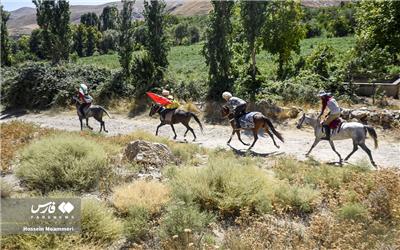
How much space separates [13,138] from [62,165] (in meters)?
5.90

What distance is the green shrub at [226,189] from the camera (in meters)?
7.83

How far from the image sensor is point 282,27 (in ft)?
68.3

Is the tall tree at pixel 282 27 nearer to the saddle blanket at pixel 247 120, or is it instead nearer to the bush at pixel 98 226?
the saddle blanket at pixel 247 120

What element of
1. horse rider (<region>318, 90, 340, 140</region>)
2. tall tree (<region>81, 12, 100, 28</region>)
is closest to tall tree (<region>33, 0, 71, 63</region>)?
horse rider (<region>318, 90, 340, 140</region>)

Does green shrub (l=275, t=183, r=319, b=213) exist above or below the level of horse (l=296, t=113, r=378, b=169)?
below

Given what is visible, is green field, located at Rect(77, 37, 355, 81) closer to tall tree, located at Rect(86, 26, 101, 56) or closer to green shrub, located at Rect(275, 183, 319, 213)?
green shrub, located at Rect(275, 183, 319, 213)

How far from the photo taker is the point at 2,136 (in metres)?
14.0

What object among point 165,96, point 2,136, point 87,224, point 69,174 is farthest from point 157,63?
point 87,224

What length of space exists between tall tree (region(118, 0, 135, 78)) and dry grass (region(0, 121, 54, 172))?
916 cm

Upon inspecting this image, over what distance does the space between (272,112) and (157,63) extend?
8.71 meters

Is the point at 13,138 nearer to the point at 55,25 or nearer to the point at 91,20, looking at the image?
the point at 55,25

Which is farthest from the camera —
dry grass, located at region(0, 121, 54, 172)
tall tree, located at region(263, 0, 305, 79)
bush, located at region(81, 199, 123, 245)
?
tall tree, located at region(263, 0, 305, 79)

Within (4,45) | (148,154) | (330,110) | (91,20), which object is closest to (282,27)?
(330,110)

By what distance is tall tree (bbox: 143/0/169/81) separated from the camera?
2208 cm
